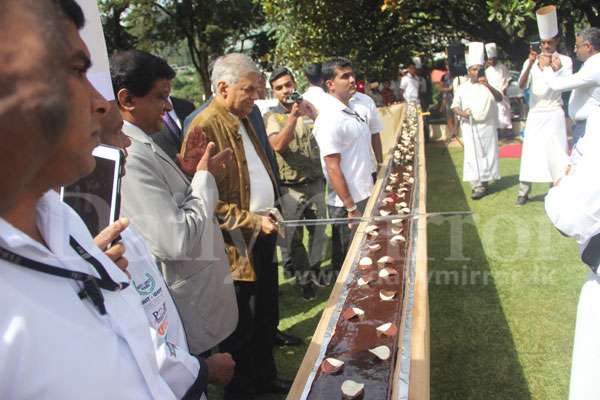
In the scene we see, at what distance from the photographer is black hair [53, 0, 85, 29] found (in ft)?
2.46

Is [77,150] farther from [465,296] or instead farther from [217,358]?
[465,296]

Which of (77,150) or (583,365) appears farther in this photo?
(583,365)

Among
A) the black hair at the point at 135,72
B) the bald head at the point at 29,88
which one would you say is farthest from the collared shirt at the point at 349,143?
the bald head at the point at 29,88

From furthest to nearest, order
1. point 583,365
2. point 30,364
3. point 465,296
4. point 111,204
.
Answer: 1. point 465,296
2. point 583,365
3. point 111,204
4. point 30,364

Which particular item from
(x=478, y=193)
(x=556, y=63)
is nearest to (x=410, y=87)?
(x=478, y=193)

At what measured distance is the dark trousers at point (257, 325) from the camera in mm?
2646

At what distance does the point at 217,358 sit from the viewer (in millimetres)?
1479

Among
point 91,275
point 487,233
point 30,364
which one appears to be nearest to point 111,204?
point 91,275

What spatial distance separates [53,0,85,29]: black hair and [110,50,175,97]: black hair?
1.02 meters

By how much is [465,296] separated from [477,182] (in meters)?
3.15

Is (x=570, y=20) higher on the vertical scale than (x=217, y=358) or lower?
higher

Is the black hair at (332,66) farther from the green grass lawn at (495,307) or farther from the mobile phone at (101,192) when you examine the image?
the mobile phone at (101,192)

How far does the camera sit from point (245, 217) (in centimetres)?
243

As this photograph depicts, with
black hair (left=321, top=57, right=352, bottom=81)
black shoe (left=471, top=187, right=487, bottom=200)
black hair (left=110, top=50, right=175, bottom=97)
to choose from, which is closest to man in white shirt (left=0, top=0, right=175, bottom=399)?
black hair (left=110, top=50, right=175, bottom=97)
